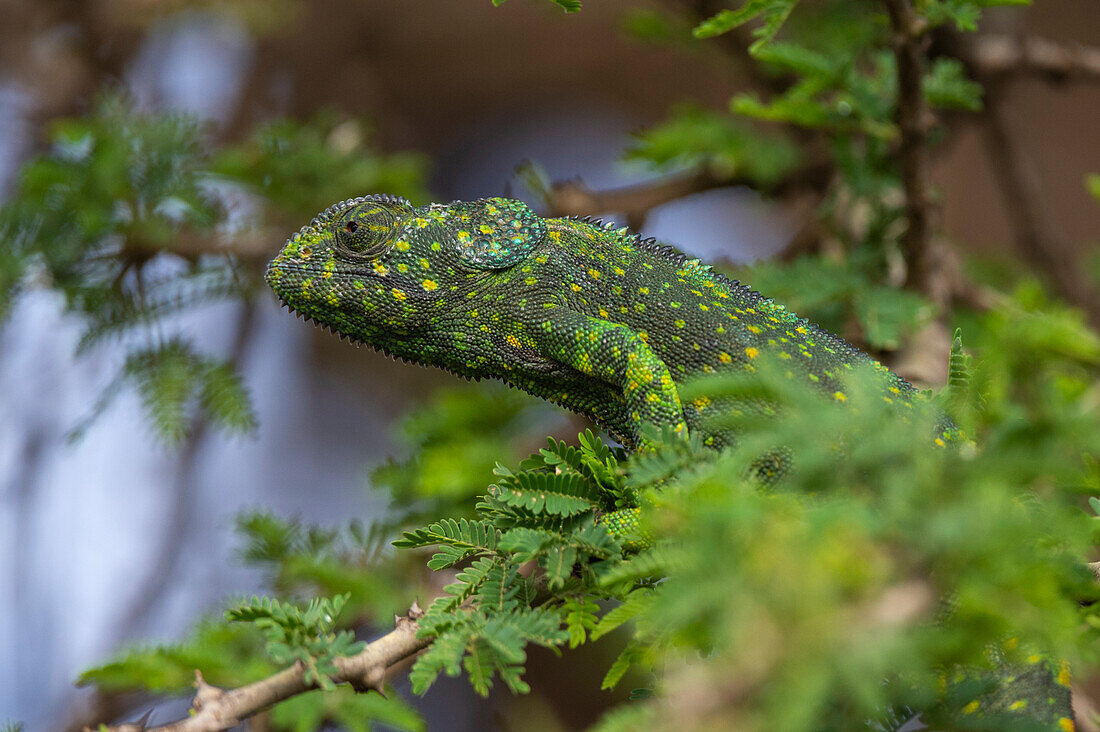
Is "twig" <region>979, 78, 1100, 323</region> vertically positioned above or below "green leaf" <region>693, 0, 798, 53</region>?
below

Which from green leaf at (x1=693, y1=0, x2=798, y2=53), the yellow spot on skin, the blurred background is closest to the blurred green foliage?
the blurred background

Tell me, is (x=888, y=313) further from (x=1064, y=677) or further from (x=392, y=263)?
(x=392, y=263)

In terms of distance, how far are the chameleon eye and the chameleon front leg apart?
49 cm

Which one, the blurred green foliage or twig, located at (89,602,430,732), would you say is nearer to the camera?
twig, located at (89,602,430,732)

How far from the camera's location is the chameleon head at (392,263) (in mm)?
2320

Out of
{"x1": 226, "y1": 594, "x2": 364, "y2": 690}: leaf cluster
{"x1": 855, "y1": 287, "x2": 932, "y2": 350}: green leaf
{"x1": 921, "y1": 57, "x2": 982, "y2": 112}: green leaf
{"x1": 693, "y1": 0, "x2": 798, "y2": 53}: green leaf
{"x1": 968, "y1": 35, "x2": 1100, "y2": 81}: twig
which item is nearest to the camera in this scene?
{"x1": 226, "y1": 594, "x2": 364, "y2": 690}: leaf cluster

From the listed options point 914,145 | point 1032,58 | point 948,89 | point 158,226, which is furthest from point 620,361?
point 1032,58

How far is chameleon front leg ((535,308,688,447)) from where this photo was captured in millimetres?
2053

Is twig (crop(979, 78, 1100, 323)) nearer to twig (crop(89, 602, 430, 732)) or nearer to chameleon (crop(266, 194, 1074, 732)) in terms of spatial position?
chameleon (crop(266, 194, 1074, 732))

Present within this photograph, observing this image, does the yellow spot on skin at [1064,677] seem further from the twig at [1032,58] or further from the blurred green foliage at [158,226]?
the twig at [1032,58]

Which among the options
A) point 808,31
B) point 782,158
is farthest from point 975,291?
point 808,31

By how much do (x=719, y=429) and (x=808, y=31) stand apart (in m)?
2.71

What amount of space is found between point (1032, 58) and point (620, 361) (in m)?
2.91

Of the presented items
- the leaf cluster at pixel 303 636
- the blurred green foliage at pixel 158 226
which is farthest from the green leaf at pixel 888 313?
the blurred green foliage at pixel 158 226
